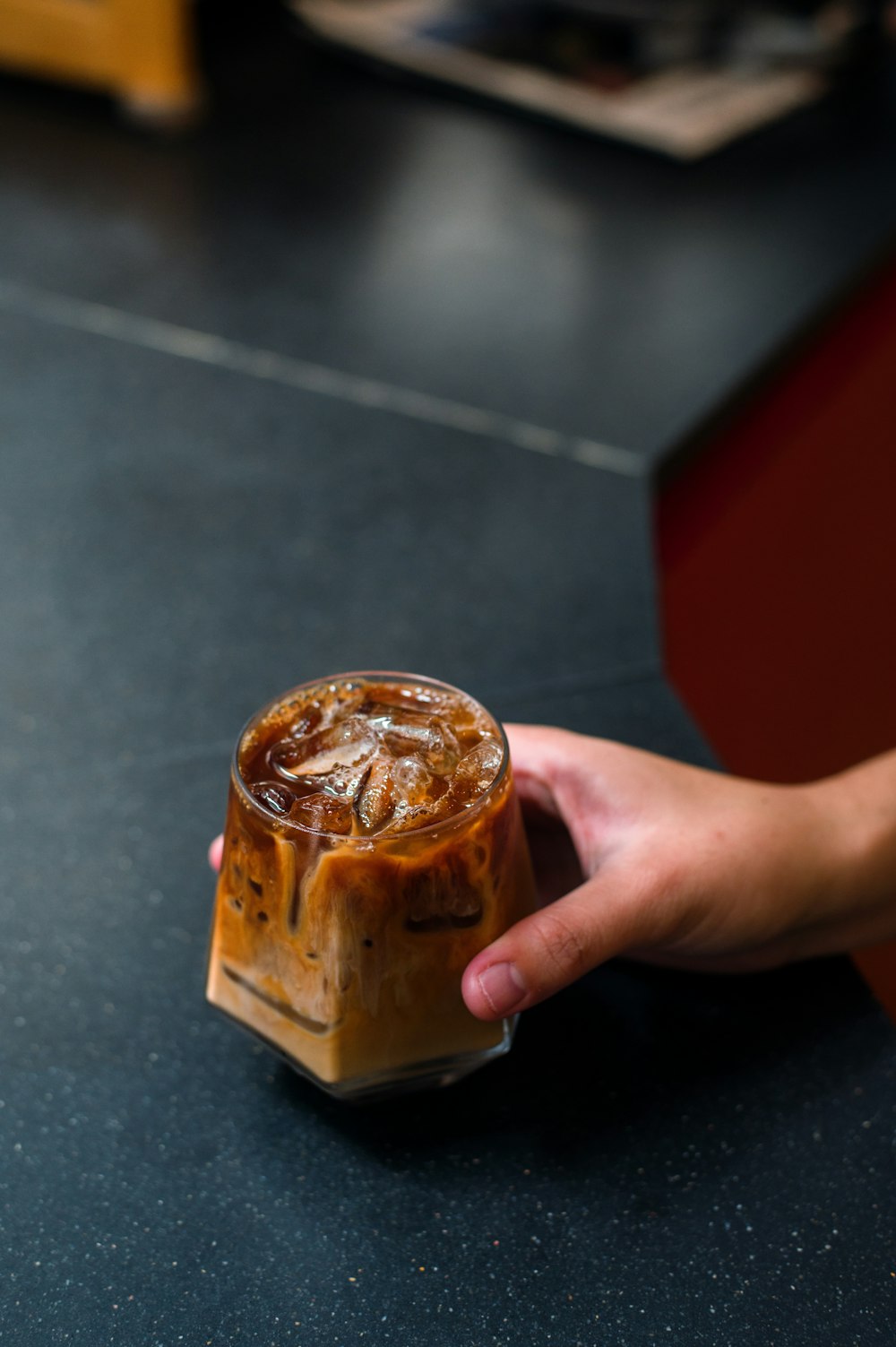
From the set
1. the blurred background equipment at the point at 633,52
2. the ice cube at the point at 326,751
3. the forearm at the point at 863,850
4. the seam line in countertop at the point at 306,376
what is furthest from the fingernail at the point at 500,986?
the blurred background equipment at the point at 633,52

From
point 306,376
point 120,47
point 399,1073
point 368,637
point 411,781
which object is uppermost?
point 411,781

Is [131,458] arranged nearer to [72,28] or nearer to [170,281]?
[170,281]

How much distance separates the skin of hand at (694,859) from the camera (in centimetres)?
66

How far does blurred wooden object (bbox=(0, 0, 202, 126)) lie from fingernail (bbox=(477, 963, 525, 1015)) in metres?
1.66

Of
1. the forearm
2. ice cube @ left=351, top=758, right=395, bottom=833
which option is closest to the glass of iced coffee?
ice cube @ left=351, top=758, right=395, bottom=833

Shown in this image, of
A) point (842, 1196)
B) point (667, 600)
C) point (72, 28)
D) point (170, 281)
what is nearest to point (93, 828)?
point (842, 1196)

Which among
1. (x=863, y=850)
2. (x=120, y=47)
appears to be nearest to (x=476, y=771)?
(x=863, y=850)

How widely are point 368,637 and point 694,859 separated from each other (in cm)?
38

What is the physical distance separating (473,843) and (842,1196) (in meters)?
0.25

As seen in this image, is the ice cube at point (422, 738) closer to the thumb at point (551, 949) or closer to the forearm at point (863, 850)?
the thumb at point (551, 949)

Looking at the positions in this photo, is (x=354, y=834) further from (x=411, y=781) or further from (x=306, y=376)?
(x=306, y=376)

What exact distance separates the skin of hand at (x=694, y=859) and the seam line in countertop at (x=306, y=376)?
1.73ft

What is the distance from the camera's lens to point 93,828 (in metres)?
0.82

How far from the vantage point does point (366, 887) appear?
0.57m
